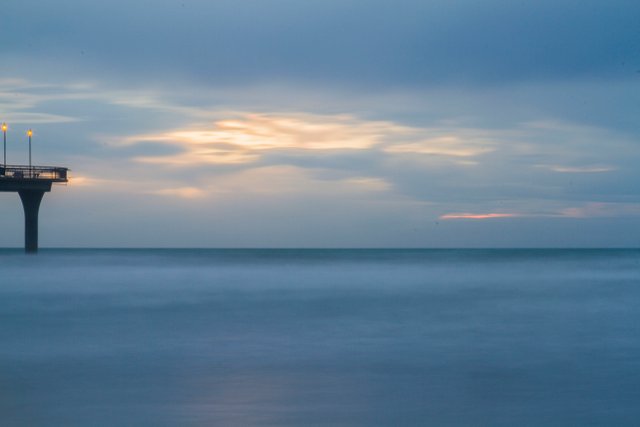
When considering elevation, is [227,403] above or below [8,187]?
below

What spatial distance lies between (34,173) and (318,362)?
42718 millimetres

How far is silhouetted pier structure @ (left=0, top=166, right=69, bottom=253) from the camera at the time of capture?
5234cm

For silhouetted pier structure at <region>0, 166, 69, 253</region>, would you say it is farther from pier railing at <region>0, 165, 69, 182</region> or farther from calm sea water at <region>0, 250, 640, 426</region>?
calm sea water at <region>0, 250, 640, 426</region>

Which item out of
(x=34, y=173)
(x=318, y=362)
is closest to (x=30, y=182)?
(x=34, y=173)

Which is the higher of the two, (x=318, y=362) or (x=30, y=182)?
(x=30, y=182)

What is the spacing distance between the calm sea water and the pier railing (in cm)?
2507

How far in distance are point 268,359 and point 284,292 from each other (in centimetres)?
1932

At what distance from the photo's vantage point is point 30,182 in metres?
52.6

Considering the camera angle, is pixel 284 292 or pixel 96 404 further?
pixel 284 292

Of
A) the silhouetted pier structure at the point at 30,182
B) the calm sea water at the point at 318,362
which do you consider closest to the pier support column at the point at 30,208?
the silhouetted pier structure at the point at 30,182

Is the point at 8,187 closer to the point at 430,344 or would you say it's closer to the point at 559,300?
the point at 559,300

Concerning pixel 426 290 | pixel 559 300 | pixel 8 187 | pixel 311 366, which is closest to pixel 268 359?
pixel 311 366

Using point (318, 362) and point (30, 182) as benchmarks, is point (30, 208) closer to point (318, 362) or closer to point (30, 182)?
point (30, 182)

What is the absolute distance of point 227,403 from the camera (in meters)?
11.1
